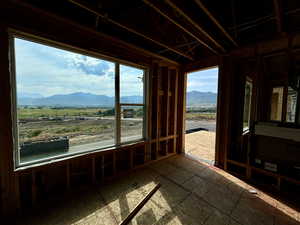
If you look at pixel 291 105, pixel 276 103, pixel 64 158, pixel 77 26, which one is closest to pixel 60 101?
pixel 64 158

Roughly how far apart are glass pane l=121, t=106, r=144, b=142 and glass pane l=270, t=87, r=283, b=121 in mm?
2692

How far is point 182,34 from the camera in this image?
9.23 ft

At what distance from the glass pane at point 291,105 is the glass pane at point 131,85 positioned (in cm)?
285

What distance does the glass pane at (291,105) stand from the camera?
7.32 feet

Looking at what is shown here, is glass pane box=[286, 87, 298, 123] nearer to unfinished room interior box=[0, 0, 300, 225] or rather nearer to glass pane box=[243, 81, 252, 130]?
unfinished room interior box=[0, 0, 300, 225]

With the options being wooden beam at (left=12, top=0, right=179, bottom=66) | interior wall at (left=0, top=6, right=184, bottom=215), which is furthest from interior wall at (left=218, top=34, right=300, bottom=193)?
wooden beam at (left=12, top=0, right=179, bottom=66)

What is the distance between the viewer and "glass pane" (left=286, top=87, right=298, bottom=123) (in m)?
2.23

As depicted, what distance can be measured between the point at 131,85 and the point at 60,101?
144cm

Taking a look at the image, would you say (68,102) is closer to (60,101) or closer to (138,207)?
(60,101)

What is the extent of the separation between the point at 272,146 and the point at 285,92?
3.30 feet

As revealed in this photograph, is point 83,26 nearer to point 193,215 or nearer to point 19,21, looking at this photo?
point 19,21

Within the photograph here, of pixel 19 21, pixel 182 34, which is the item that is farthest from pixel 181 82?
pixel 19 21

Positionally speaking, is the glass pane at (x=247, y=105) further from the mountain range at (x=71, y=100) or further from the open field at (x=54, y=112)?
the open field at (x=54, y=112)

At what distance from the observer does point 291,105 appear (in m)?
2.28
